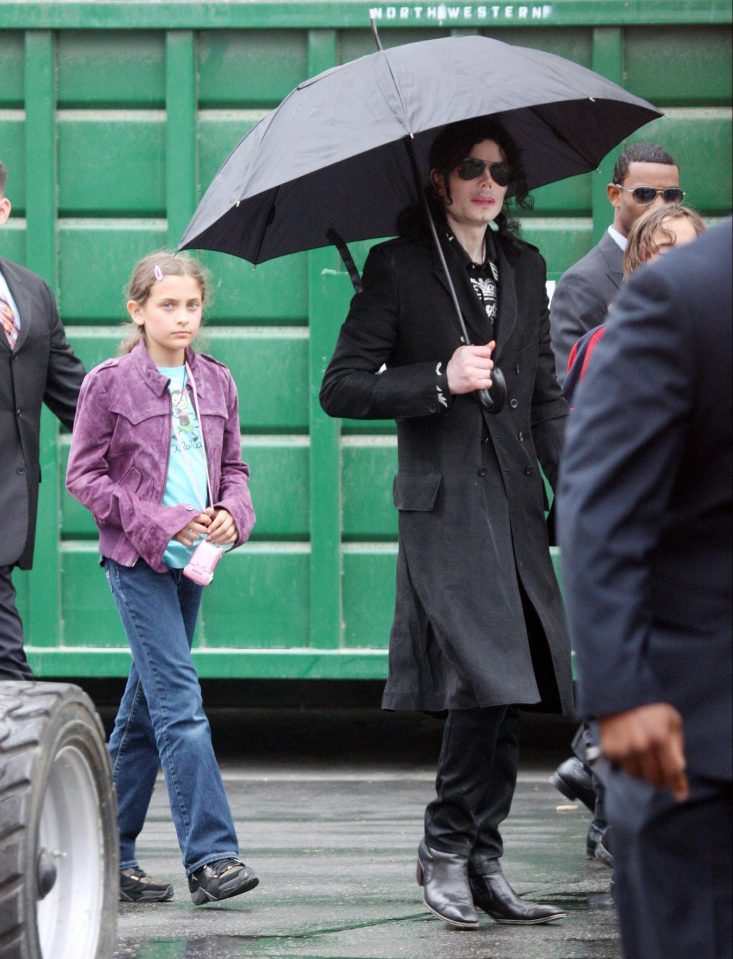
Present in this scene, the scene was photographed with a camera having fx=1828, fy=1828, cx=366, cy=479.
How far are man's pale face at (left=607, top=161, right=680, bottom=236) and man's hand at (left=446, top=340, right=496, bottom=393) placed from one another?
141 centimetres

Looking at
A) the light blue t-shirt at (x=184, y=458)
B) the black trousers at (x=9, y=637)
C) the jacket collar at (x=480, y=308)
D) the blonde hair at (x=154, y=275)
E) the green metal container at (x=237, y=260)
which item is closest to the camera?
the jacket collar at (x=480, y=308)

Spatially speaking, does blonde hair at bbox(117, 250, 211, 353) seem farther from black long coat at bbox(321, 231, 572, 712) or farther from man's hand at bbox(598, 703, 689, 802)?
man's hand at bbox(598, 703, 689, 802)

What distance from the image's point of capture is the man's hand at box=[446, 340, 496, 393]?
4.22m

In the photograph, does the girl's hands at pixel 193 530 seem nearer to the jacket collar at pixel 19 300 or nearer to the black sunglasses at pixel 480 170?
the jacket collar at pixel 19 300

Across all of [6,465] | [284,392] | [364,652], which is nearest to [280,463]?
[284,392]

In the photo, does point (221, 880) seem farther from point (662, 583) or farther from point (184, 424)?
point (662, 583)

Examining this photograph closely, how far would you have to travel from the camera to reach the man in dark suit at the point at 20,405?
496cm

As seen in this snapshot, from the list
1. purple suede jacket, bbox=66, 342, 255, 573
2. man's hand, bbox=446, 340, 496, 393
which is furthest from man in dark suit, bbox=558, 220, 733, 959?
purple suede jacket, bbox=66, 342, 255, 573

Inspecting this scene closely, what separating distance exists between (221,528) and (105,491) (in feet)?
1.00

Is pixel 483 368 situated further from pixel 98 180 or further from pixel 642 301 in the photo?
pixel 98 180

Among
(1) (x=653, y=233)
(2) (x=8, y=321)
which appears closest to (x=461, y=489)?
(1) (x=653, y=233)

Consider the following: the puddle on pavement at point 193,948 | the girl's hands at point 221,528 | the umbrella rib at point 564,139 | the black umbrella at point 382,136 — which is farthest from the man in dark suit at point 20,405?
the umbrella rib at point 564,139

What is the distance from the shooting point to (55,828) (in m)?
3.64

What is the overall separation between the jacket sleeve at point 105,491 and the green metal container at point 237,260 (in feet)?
6.31
